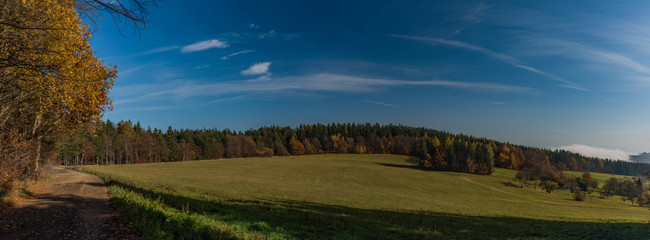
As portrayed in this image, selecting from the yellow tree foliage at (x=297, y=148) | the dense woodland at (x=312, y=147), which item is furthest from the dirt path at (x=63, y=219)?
the yellow tree foliage at (x=297, y=148)

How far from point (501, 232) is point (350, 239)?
12.1 m

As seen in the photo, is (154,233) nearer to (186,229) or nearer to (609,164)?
(186,229)

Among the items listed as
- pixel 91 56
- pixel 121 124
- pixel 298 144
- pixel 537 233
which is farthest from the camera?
pixel 298 144

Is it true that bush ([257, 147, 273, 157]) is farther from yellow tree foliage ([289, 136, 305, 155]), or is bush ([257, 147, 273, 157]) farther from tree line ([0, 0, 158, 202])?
tree line ([0, 0, 158, 202])

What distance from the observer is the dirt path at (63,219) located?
10.7m

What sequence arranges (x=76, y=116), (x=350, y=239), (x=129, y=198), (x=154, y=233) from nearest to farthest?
1. (x=154, y=233)
2. (x=350, y=239)
3. (x=129, y=198)
4. (x=76, y=116)

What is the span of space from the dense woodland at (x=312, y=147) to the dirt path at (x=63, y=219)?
56.6m

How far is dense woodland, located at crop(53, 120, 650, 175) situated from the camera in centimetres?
9631

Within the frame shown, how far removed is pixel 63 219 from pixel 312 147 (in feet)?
433

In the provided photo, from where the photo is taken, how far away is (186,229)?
9.83 m

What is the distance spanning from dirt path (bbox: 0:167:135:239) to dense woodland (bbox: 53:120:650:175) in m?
56.6

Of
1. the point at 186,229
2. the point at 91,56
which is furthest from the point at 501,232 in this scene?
the point at 91,56

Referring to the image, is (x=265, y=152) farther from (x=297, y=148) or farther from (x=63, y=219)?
(x=63, y=219)

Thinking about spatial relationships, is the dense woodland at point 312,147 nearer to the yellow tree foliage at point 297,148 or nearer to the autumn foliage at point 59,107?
the yellow tree foliage at point 297,148
